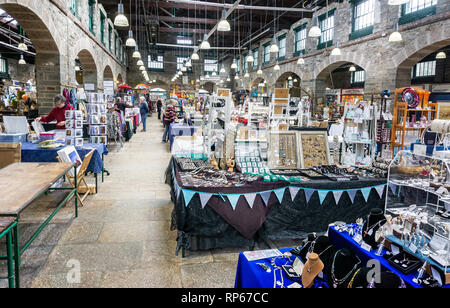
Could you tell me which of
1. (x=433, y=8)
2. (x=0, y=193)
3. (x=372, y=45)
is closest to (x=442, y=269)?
(x=0, y=193)

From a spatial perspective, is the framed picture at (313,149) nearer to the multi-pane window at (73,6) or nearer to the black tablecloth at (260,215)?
the black tablecloth at (260,215)

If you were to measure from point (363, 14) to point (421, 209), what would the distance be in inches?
435

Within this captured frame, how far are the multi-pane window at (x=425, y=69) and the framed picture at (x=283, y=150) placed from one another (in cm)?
1508

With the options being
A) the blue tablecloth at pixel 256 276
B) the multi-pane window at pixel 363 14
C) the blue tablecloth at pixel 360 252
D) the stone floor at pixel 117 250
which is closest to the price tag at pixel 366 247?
the blue tablecloth at pixel 360 252

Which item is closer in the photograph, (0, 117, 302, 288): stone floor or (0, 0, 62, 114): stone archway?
(0, 117, 302, 288): stone floor

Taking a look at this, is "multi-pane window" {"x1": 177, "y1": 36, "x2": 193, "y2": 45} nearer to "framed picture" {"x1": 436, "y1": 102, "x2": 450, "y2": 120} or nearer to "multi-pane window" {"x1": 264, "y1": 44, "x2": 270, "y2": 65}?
"multi-pane window" {"x1": 264, "y1": 44, "x2": 270, "y2": 65}

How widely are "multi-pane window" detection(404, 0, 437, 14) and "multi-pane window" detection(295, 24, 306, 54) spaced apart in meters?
6.49

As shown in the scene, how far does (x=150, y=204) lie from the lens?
4801mm

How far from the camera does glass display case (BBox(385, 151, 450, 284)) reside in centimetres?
179

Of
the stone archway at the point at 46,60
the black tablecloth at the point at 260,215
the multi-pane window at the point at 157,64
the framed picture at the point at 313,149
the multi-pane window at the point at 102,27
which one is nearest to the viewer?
the black tablecloth at the point at 260,215

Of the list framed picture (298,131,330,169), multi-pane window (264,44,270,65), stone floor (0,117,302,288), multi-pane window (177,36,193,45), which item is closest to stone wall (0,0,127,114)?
stone floor (0,117,302,288)

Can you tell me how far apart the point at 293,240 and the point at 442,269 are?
204 centimetres

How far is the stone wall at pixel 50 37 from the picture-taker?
697 cm
